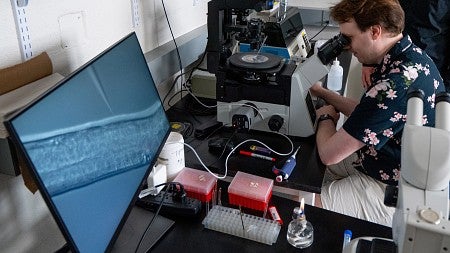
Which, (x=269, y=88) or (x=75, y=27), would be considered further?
(x=269, y=88)

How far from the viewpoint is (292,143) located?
1.57 metres

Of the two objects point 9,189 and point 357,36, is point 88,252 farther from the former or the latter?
point 357,36

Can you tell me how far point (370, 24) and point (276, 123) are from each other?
50 centimetres

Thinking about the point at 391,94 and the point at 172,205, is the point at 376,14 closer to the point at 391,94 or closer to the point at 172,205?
the point at 391,94

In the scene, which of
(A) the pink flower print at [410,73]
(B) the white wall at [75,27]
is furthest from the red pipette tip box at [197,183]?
(A) the pink flower print at [410,73]

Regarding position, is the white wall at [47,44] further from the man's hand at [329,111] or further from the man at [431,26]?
the man at [431,26]

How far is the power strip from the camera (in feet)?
3.76

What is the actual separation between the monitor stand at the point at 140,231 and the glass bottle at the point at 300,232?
0.33 meters

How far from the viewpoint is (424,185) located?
75 cm

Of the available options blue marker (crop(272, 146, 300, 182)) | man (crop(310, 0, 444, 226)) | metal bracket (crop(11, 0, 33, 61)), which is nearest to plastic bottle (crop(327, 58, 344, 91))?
man (crop(310, 0, 444, 226))

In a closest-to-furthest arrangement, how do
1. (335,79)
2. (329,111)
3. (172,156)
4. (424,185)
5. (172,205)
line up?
(424,185) → (172,205) → (172,156) → (329,111) → (335,79)

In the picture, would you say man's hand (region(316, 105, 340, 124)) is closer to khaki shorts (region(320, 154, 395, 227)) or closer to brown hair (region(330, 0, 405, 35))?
khaki shorts (region(320, 154, 395, 227))

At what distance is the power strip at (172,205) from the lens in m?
1.15

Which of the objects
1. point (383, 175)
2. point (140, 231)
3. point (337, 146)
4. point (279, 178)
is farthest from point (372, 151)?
point (140, 231)
